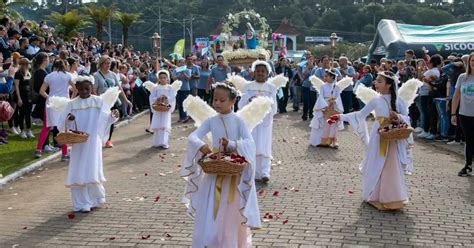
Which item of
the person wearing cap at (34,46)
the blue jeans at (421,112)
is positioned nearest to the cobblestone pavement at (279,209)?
the blue jeans at (421,112)

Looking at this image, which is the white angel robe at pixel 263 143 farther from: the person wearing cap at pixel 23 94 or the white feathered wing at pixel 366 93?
the person wearing cap at pixel 23 94

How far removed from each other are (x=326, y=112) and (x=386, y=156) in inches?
236

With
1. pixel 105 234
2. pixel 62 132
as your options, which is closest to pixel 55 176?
pixel 62 132

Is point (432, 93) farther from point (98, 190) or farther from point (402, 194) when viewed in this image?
point (98, 190)

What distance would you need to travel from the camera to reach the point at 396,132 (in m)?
8.09

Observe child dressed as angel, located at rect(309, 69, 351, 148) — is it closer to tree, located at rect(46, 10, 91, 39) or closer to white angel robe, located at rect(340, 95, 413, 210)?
white angel robe, located at rect(340, 95, 413, 210)

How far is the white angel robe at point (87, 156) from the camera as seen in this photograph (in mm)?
8484

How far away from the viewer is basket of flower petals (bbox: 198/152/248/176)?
595 centimetres

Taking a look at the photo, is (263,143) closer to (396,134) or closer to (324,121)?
(396,134)

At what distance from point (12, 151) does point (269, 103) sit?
26.8 feet

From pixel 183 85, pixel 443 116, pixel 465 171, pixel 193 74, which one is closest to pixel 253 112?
pixel 465 171

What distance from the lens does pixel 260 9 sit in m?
91.4

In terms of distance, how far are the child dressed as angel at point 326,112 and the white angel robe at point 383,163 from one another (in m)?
5.60

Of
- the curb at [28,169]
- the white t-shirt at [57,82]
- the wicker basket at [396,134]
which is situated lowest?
the curb at [28,169]
